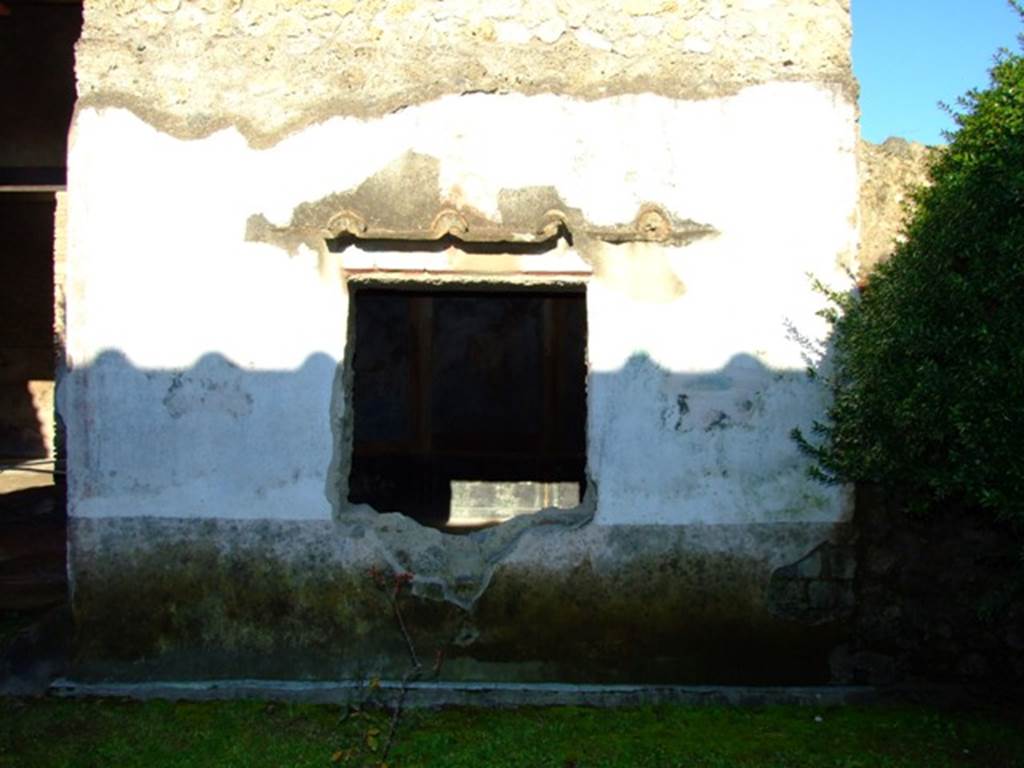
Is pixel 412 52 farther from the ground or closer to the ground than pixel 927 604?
farther from the ground

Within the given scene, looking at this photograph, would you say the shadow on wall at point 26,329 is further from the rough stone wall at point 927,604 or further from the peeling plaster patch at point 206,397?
the rough stone wall at point 927,604

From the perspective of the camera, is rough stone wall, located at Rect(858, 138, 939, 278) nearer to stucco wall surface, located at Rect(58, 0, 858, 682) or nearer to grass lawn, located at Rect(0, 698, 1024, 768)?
stucco wall surface, located at Rect(58, 0, 858, 682)

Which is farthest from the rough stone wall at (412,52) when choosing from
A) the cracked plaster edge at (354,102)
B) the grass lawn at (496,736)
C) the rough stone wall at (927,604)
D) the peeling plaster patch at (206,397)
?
the grass lawn at (496,736)

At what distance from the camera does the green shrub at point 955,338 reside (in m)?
3.20

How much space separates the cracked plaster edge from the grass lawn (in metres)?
2.52

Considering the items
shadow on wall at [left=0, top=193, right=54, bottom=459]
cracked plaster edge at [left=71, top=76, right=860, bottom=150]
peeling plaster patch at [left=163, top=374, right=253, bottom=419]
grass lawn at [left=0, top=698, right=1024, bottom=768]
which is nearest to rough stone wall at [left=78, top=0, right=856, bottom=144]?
cracked plaster edge at [left=71, top=76, right=860, bottom=150]

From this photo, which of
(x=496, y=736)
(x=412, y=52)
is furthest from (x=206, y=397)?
(x=496, y=736)

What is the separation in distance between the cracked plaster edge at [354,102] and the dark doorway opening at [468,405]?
453 cm

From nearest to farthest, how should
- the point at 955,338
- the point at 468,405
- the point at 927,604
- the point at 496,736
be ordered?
the point at 955,338, the point at 496,736, the point at 927,604, the point at 468,405

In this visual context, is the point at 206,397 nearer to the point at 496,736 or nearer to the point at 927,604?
the point at 496,736

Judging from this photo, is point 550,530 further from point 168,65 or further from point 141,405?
point 168,65

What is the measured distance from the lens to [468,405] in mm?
9312

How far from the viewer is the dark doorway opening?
352 inches

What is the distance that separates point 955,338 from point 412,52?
2.59m
